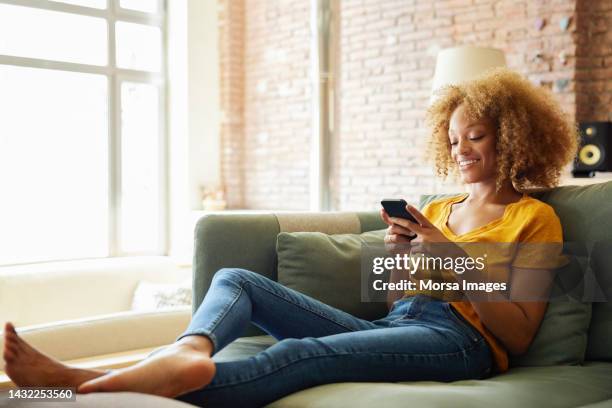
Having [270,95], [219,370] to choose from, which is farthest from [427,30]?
[219,370]

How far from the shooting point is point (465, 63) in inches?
155

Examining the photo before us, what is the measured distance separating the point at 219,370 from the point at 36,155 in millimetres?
4704

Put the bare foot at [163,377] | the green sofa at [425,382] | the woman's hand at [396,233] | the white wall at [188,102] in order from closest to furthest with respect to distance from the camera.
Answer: the bare foot at [163,377] < the green sofa at [425,382] < the woman's hand at [396,233] < the white wall at [188,102]

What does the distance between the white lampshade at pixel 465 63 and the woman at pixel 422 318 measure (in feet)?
5.77

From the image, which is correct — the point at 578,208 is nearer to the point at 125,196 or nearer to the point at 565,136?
the point at 565,136

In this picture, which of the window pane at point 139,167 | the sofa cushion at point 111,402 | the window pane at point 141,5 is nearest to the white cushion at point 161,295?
the window pane at point 139,167

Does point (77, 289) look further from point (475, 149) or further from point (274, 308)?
point (475, 149)

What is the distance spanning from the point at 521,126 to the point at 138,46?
4795 millimetres

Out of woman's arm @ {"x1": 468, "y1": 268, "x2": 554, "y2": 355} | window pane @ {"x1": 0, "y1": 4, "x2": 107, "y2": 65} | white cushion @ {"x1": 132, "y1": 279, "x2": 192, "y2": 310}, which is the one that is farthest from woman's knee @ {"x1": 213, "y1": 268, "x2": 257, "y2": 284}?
window pane @ {"x1": 0, "y1": 4, "x2": 107, "y2": 65}

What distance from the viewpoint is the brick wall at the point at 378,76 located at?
4.71 m

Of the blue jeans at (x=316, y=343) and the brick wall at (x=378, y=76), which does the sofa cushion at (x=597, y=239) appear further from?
the brick wall at (x=378, y=76)

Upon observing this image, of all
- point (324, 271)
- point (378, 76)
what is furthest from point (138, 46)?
point (324, 271)

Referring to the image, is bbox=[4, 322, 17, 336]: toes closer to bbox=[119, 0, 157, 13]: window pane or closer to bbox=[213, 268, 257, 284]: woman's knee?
bbox=[213, 268, 257, 284]: woman's knee

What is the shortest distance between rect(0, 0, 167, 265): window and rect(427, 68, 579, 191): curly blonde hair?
4.35 m
